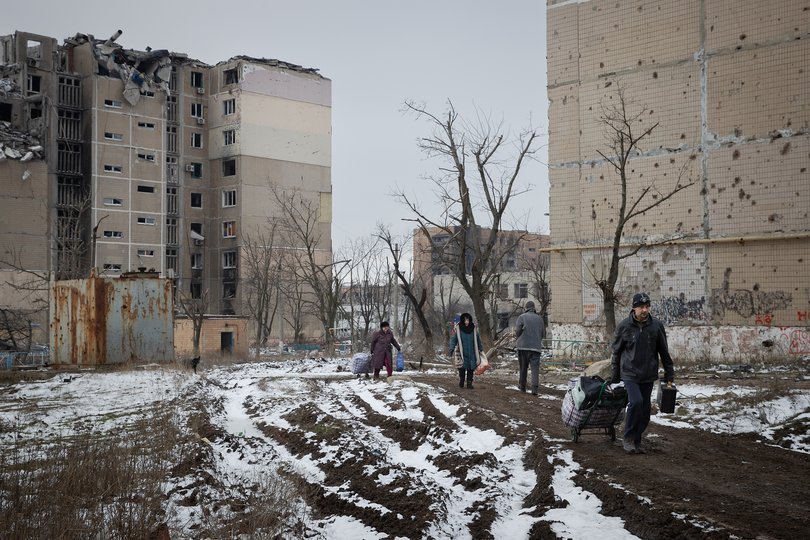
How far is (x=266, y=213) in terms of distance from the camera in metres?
88.0

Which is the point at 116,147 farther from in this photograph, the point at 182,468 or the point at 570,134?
the point at 182,468

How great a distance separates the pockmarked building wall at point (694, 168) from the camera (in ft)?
94.5

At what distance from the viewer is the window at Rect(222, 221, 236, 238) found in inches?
3442

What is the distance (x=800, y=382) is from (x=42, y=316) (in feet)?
214

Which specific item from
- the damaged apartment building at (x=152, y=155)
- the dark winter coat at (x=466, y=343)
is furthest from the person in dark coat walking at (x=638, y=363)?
the damaged apartment building at (x=152, y=155)

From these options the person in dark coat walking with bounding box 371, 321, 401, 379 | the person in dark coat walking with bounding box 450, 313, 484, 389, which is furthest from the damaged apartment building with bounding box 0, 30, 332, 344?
the person in dark coat walking with bounding box 450, 313, 484, 389

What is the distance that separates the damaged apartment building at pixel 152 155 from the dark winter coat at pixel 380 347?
2045 inches

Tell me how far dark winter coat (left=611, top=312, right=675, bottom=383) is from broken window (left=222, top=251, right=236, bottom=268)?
258 ft

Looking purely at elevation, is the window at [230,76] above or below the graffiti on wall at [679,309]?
above

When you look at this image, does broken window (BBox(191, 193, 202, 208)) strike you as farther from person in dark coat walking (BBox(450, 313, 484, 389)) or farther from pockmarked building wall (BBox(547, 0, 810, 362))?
person in dark coat walking (BBox(450, 313, 484, 389))

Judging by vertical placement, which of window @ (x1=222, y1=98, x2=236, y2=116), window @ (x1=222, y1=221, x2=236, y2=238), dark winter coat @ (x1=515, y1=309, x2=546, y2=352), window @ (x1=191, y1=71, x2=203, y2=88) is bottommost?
dark winter coat @ (x1=515, y1=309, x2=546, y2=352)

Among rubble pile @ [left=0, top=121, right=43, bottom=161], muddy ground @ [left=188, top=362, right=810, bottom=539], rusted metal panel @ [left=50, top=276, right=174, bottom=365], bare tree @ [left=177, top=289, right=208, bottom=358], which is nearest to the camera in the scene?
muddy ground @ [left=188, top=362, right=810, bottom=539]

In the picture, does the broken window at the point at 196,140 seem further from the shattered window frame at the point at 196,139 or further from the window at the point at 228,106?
the window at the point at 228,106

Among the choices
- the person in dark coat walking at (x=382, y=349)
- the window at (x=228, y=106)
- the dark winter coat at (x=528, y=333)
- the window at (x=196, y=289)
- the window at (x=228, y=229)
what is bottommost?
the person in dark coat walking at (x=382, y=349)
